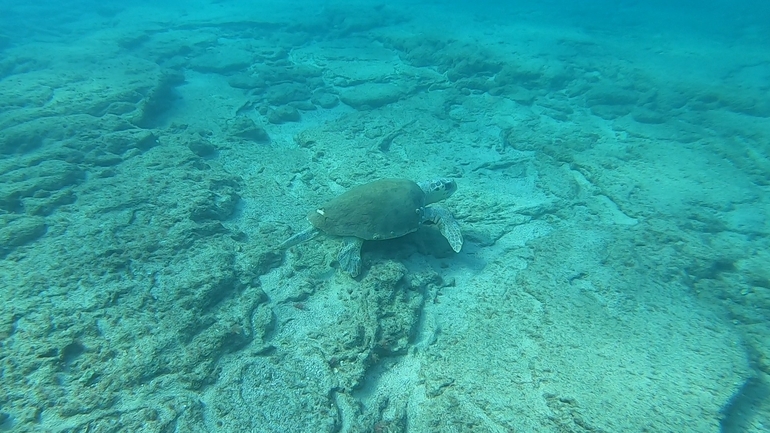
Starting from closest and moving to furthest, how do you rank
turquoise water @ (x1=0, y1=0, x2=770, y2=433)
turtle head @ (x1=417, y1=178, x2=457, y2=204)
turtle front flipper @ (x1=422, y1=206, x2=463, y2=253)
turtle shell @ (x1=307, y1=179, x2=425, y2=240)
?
turquoise water @ (x1=0, y1=0, x2=770, y2=433), turtle shell @ (x1=307, y1=179, x2=425, y2=240), turtle front flipper @ (x1=422, y1=206, x2=463, y2=253), turtle head @ (x1=417, y1=178, x2=457, y2=204)

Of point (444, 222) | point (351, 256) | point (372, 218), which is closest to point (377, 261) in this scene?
point (351, 256)

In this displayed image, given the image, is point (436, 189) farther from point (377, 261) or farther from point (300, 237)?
point (300, 237)

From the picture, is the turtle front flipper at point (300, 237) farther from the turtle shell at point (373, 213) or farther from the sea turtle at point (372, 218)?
the turtle shell at point (373, 213)

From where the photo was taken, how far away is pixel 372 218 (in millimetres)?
3902

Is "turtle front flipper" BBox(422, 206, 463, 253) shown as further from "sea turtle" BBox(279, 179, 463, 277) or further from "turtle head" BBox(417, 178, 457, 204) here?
"turtle head" BBox(417, 178, 457, 204)

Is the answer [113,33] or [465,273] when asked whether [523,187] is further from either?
[113,33]

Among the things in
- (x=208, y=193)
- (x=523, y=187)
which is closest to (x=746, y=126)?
(x=523, y=187)

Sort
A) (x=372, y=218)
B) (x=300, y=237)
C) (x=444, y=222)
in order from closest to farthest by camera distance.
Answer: (x=372, y=218) → (x=300, y=237) → (x=444, y=222)

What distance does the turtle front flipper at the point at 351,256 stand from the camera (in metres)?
3.95

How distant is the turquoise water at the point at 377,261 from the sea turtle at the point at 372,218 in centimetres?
4

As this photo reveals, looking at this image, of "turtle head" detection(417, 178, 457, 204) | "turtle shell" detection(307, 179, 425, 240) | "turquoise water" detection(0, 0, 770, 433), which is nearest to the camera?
"turquoise water" detection(0, 0, 770, 433)

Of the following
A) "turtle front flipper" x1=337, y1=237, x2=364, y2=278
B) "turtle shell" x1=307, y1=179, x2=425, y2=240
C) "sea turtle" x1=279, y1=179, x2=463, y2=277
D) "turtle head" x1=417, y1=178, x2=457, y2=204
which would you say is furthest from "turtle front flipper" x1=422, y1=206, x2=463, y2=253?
"turtle front flipper" x1=337, y1=237, x2=364, y2=278

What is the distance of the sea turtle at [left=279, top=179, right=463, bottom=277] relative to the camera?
391cm

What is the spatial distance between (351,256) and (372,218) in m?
0.55
